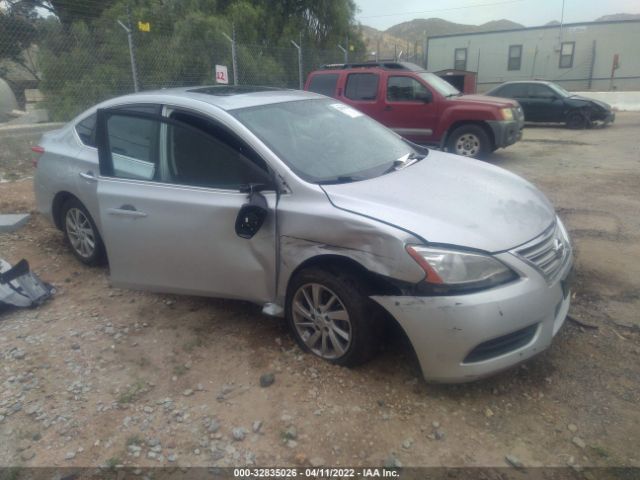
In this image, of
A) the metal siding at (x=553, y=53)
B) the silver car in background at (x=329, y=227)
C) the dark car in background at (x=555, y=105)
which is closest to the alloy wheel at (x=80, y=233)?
the silver car in background at (x=329, y=227)

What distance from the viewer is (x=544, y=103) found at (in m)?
15.2

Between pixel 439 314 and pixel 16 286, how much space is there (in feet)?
11.4

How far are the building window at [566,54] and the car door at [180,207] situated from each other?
29.5 metres

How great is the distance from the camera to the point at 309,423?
2.85 meters

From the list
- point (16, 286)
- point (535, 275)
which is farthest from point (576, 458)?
point (16, 286)

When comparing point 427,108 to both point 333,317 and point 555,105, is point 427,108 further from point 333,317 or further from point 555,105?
point 333,317

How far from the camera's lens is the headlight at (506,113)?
9.45 m

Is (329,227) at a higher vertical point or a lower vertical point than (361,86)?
lower

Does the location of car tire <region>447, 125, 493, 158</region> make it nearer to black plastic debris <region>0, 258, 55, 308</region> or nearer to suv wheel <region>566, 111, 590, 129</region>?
suv wheel <region>566, 111, 590, 129</region>

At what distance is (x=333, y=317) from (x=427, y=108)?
24.4ft

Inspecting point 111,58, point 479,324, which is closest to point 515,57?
point 111,58

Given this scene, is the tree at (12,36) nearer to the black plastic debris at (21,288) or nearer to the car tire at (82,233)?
the car tire at (82,233)

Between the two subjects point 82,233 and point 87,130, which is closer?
point 87,130

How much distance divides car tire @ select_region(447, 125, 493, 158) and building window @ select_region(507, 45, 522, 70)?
22.1m
